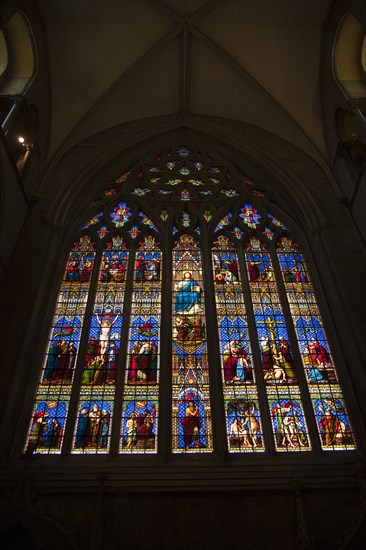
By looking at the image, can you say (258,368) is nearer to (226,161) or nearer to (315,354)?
(315,354)

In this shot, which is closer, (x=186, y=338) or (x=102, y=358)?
(x=102, y=358)

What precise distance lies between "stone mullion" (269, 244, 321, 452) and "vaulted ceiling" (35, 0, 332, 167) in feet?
12.1

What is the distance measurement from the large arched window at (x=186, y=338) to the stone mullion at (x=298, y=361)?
0.02m

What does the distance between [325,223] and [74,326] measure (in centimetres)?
520

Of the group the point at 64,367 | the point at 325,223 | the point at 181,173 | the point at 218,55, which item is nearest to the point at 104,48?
the point at 218,55

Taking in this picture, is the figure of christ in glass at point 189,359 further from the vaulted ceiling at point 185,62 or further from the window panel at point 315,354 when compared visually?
the vaulted ceiling at point 185,62

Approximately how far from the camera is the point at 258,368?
727 cm

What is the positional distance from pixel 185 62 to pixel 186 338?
24.1 ft

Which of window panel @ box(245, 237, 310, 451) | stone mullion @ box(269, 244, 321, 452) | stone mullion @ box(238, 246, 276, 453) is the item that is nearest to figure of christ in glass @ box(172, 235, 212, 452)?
stone mullion @ box(238, 246, 276, 453)

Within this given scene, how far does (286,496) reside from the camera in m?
5.64

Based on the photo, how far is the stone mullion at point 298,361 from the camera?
256 inches

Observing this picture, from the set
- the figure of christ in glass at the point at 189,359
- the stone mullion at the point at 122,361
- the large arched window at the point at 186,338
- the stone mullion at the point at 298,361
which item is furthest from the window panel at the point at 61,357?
the stone mullion at the point at 298,361

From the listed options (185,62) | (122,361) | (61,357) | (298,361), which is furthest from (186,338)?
(185,62)

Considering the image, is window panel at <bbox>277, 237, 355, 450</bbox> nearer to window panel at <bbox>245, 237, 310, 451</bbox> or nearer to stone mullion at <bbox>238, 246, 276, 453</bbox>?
window panel at <bbox>245, 237, 310, 451</bbox>
